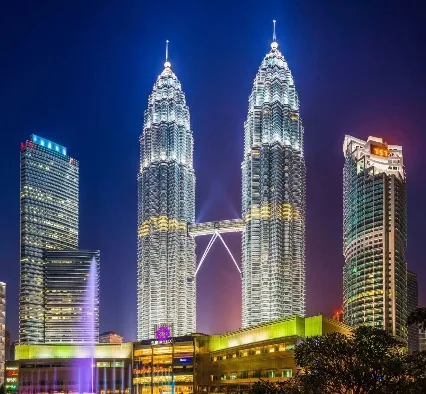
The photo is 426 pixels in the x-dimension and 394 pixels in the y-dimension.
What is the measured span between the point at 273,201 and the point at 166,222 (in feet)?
97.8

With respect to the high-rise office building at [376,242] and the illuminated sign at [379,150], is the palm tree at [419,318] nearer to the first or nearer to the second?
the high-rise office building at [376,242]

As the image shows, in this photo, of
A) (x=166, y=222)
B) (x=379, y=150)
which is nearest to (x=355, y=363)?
(x=166, y=222)

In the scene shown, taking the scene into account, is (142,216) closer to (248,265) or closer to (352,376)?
(248,265)

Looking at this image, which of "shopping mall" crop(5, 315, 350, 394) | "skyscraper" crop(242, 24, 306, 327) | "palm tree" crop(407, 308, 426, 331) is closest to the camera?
"palm tree" crop(407, 308, 426, 331)

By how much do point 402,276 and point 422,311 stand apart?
157 metres

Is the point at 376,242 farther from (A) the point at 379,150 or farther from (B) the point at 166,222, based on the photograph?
(B) the point at 166,222

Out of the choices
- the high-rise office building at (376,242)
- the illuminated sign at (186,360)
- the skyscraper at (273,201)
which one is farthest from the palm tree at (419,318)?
the high-rise office building at (376,242)

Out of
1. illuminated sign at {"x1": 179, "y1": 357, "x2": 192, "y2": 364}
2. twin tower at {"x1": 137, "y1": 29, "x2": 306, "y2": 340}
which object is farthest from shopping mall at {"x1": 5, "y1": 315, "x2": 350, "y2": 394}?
twin tower at {"x1": 137, "y1": 29, "x2": 306, "y2": 340}

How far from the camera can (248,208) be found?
171625 millimetres

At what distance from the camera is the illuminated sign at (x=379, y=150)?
185 metres

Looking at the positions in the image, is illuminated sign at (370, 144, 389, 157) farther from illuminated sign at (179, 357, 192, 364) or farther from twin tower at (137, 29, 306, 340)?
illuminated sign at (179, 357, 192, 364)

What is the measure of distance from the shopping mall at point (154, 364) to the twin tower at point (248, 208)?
3029 centimetres

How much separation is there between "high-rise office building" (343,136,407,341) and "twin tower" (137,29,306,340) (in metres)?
17.6

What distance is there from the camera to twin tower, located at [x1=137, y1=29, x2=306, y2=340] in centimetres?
16350
